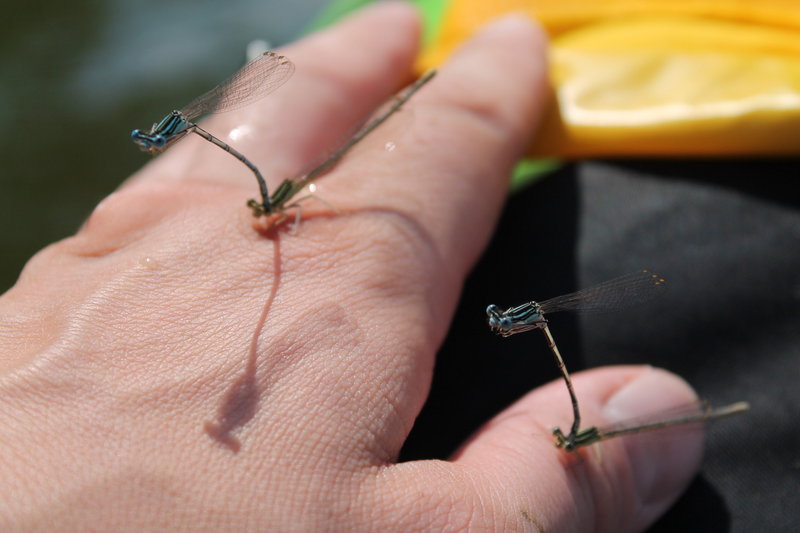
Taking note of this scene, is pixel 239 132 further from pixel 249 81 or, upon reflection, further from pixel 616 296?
pixel 616 296

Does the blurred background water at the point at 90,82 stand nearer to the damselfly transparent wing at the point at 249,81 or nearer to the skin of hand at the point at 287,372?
the skin of hand at the point at 287,372

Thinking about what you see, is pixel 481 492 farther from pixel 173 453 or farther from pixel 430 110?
pixel 430 110

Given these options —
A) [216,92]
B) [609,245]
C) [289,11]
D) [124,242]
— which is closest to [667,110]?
[609,245]

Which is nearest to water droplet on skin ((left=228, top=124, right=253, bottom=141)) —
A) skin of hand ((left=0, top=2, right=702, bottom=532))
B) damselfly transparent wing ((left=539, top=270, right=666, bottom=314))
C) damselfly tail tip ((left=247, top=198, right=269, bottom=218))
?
skin of hand ((left=0, top=2, right=702, bottom=532))

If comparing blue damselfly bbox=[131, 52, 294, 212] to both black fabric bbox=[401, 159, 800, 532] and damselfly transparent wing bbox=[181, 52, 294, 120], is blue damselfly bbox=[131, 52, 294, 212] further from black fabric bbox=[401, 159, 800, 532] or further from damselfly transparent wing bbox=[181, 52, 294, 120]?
black fabric bbox=[401, 159, 800, 532]

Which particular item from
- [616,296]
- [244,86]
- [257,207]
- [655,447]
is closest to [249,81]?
[244,86]

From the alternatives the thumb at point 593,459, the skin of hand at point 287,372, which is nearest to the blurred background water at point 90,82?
the skin of hand at point 287,372
